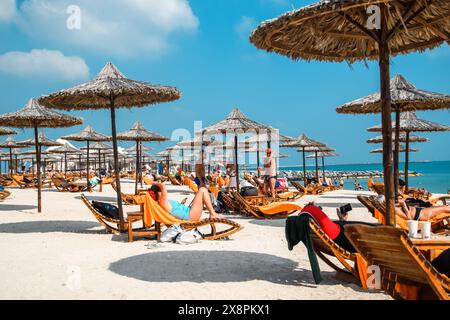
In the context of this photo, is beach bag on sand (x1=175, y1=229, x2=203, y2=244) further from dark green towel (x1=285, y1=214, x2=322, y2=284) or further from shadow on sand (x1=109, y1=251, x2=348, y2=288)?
dark green towel (x1=285, y1=214, x2=322, y2=284)

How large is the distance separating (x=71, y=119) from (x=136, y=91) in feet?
11.3

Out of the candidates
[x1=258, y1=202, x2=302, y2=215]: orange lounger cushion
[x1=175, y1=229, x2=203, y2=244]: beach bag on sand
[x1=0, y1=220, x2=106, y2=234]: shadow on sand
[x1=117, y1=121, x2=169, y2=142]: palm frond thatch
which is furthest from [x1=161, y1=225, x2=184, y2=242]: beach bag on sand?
[x1=117, y1=121, x2=169, y2=142]: palm frond thatch

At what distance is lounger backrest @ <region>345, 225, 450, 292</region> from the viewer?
273cm

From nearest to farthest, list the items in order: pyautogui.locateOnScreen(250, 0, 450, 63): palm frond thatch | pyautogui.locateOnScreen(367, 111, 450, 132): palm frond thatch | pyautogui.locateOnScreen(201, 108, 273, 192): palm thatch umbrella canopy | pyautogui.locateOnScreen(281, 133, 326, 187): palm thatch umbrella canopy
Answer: pyautogui.locateOnScreen(250, 0, 450, 63): palm frond thatch
pyautogui.locateOnScreen(201, 108, 273, 192): palm thatch umbrella canopy
pyautogui.locateOnScreen(367, 111, 450, 132): palm frond thatch
pyautogui.locateOnScreen(281, 133, 326, 187): palm thatch umbrella canopy

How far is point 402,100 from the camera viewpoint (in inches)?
322

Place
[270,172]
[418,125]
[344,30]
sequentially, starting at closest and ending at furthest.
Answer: [344,30]
[270,172]
[418,125]

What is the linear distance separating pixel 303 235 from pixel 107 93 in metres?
4.20

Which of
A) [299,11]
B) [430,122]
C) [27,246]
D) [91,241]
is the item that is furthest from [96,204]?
[430,122]

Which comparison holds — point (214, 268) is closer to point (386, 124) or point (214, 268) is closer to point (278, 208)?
point (386, 124)

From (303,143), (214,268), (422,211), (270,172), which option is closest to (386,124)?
(214,268)

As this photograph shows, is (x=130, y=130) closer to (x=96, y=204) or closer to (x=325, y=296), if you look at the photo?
(x=96, y=204)

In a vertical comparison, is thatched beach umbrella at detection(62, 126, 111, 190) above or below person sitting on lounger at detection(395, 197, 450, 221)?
above

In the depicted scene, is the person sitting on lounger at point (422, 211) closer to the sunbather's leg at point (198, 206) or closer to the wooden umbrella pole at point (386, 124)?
the wooden umbrella pole at point (386, 124)

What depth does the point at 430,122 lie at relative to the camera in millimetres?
→ 12109
